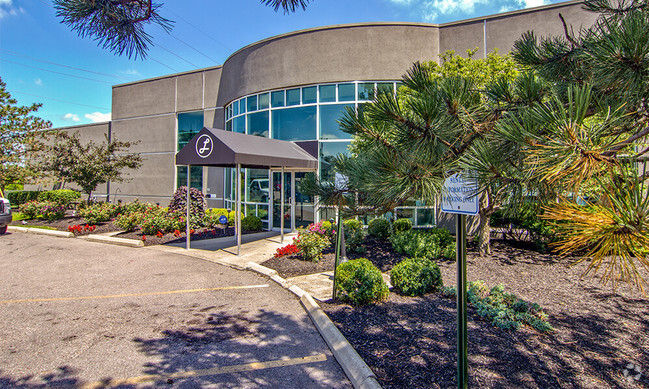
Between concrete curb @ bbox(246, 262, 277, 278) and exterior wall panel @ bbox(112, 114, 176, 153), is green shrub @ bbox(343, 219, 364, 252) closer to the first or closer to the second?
concrete curb @ bbox(246, 262, 277, 278)

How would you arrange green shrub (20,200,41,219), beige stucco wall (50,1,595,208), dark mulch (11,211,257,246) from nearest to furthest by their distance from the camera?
dark mulch (11,211,257,246), beige stucco wall (50,1,595,208), green shrub (20,200,41,219)

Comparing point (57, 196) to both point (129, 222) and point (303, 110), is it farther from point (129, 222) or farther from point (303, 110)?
point (303, 110)

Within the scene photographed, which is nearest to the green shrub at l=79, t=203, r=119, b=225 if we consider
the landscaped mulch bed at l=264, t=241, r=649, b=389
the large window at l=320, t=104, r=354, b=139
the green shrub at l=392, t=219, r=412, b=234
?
the large window at l=320, t=104, r=354, b=139

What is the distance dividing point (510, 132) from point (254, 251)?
8430 mm

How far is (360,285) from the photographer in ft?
16.6

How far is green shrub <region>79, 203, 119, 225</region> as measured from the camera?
14380mm

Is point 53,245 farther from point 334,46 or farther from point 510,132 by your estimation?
point 510,132

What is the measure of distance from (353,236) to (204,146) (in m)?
4.42

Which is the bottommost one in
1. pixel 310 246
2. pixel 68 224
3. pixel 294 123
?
pixel 68 224

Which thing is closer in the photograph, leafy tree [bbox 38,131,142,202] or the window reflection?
the window reflection

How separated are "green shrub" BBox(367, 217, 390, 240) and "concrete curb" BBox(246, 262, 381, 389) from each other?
16.1 ft

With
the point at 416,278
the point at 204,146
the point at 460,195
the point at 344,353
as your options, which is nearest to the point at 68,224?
the point at 204,146

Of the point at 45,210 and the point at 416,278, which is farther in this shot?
the point at 45,210

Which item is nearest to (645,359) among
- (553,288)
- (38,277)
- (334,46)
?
(553,288)
